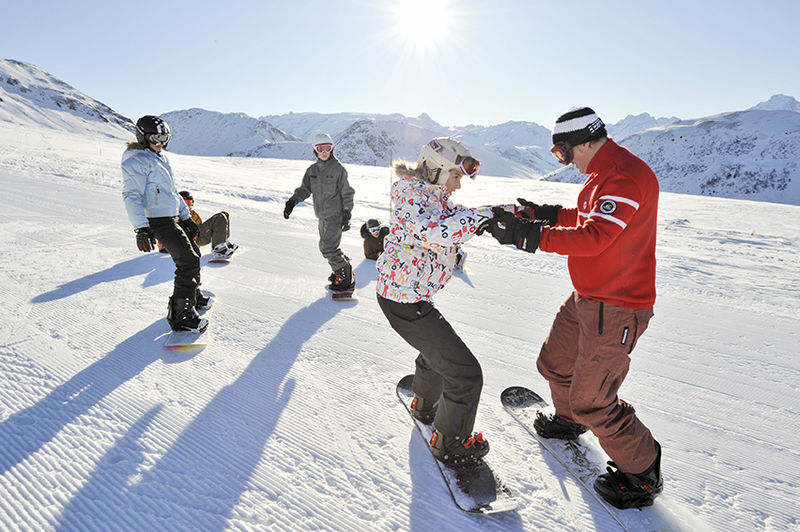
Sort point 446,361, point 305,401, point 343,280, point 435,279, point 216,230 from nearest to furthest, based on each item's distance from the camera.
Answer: point 446,361 < point 435,279 < point 305,401 < point 343,280 < point 216,230

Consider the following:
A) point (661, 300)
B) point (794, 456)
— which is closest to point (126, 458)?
point (794, 456)

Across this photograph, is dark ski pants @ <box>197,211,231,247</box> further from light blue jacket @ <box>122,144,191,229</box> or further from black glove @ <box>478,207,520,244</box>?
black glove @ <box>478,207,520,244</box>

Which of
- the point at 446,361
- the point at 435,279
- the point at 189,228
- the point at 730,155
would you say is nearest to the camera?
the point at 446,361

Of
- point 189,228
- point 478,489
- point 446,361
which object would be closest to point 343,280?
point 189,228

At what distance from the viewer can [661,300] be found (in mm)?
6027

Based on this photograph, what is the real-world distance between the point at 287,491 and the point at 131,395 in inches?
65.7

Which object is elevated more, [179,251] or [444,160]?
[444,160]

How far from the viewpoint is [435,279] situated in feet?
8.41

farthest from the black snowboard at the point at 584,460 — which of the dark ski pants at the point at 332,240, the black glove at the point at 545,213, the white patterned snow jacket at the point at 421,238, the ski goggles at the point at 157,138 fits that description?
the ski goggles at the point at 157,138

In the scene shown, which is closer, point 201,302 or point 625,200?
point 625,200

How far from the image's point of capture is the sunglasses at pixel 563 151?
254 cm

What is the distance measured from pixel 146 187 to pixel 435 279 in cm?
328

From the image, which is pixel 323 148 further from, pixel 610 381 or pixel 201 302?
pixel 610 381

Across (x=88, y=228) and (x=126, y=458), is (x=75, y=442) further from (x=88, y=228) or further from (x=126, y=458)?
(x=88, y=228)
